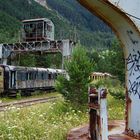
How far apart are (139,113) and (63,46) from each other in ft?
107

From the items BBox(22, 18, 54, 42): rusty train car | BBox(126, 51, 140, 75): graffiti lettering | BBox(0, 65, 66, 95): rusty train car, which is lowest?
BBox(0, 65, 66, 95): rusty train car

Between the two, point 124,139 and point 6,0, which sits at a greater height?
point 6,0

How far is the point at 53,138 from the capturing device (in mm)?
8070

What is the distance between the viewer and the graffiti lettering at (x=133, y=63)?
6.95 m

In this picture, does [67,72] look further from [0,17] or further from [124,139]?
[0,17]

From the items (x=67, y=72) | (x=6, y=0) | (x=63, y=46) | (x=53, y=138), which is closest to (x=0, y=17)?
(x=6, y=0)

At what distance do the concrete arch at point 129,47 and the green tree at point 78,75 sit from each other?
969cm

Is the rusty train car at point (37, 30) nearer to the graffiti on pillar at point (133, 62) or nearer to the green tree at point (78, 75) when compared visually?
the green tree at point (78, 75)

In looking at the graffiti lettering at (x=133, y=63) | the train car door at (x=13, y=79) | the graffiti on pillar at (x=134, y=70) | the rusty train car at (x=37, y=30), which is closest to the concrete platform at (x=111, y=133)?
the graffiti on pillar at (x=134, y=70)

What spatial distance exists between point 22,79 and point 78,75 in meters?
16.2

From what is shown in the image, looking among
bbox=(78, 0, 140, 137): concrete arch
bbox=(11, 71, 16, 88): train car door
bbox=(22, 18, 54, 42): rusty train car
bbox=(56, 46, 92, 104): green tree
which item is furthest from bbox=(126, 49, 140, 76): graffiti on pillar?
bbox=(22, 18, 54, 42): rusty train car

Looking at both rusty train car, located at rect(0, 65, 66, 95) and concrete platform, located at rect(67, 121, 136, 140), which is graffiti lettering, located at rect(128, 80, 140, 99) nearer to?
concrete platform, located at rect(67, 121, 136, 140)

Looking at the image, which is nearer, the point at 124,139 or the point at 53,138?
the point at 124,139

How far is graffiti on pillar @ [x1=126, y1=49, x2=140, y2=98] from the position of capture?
22.9 feet
